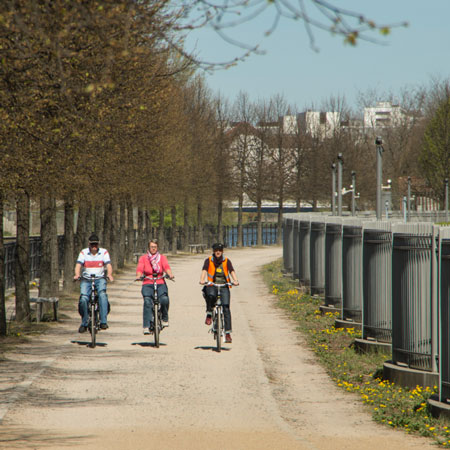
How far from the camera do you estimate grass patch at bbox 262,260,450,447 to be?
386 inches

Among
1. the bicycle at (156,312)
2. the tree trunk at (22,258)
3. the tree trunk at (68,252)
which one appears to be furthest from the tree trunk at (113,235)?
the bicycle at (156,312)

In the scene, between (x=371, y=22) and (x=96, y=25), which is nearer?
(x=371, y=22)

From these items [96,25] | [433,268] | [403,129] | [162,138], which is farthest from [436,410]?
[403,129]

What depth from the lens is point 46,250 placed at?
893 inches

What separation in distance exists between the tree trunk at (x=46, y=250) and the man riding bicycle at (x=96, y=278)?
629 centimetres

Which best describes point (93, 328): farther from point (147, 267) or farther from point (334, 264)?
point (334, 264)

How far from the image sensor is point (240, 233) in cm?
7038

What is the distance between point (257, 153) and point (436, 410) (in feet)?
202

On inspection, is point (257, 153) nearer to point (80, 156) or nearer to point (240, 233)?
point (240, 233)

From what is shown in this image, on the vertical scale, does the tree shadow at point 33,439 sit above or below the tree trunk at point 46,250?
below

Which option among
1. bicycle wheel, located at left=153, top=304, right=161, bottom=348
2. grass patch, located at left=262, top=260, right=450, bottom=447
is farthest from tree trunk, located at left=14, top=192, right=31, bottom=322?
grass patch, located at left=262, top=260, right=450, bottom=447

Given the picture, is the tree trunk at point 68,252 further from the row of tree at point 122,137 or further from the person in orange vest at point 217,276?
the person in orange vest at point 217,276

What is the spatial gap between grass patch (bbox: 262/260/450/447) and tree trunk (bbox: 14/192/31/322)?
612 cm

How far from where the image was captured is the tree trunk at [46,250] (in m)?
22.5
